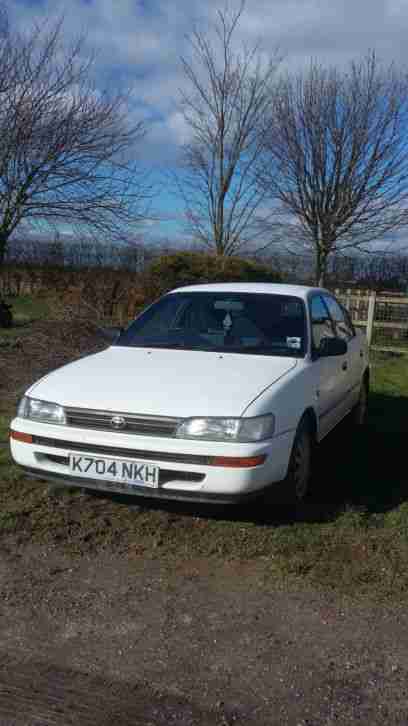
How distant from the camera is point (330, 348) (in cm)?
491

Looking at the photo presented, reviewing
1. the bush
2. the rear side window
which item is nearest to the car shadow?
the rear side window

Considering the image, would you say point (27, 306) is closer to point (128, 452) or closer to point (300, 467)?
point (300, 467)

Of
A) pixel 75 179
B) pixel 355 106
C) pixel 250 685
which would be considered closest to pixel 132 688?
pixel 250 685

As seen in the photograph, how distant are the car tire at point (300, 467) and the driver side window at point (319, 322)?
29.0 inches

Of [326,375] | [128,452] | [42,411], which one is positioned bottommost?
[128,452]

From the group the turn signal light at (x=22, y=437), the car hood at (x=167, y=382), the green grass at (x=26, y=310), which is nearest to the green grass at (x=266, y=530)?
the turn signal light at (x=22, y=437)

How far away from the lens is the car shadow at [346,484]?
4.22 meters

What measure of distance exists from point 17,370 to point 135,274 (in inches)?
233

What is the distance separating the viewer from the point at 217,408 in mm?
3771

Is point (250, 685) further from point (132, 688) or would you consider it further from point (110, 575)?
point (110, 575)

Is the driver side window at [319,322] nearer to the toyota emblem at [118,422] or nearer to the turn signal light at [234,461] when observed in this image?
the turn signal light at [234,461]

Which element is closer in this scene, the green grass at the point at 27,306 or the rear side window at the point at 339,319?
the rear side window at the point at 339,319

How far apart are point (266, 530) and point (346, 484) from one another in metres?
1.13

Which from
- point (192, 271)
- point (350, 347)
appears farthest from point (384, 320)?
point (350, 347)
